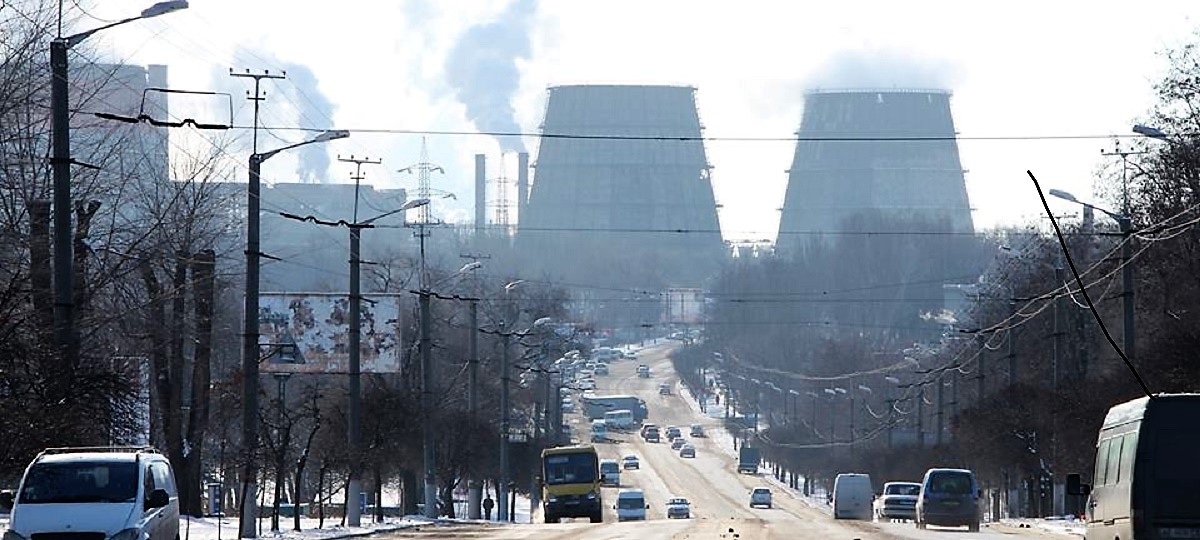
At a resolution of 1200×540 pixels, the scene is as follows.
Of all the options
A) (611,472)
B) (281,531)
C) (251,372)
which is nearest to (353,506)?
(281,531)

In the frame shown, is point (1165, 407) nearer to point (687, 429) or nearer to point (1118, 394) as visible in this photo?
point (1118, 394)

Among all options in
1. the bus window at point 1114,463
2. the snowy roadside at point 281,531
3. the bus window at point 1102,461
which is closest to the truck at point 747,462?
the snowy roadside at point 281,531

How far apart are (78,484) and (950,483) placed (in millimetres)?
31191

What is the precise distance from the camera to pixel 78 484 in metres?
27.0

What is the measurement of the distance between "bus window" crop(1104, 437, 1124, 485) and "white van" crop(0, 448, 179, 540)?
40.1 ft

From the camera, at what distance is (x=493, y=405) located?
10869 cm

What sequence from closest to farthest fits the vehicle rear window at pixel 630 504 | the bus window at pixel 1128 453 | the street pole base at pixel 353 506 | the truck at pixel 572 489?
1. the bus window at pixel 1128 453
2. the street pole base at pixel 353 506
3. the truck at pixel 572 489
4. the vehicle rear window at pixel 630 504

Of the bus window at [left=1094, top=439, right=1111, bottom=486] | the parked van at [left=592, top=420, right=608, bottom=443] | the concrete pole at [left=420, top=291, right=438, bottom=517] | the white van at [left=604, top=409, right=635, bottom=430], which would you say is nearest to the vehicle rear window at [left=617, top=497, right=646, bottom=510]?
the concrete pole at [left=420, top=291, right=438, bottom=517]

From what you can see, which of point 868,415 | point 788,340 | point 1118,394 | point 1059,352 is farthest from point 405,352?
point 788,340

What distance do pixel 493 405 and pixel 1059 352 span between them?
49.1 metres

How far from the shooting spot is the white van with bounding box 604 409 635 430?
162125mm

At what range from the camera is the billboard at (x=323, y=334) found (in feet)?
221

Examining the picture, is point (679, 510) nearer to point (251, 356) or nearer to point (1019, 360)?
point (1019, 360)

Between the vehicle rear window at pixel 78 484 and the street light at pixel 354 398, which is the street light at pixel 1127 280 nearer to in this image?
the street light at pixel 354 398
